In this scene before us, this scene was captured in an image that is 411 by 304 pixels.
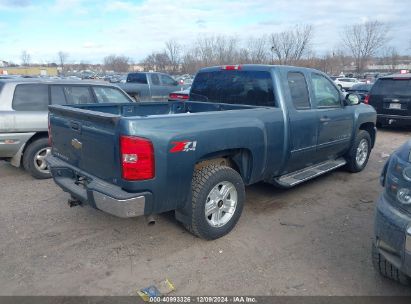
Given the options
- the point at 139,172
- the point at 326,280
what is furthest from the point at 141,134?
the point at 326,280

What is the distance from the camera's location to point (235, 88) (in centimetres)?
511

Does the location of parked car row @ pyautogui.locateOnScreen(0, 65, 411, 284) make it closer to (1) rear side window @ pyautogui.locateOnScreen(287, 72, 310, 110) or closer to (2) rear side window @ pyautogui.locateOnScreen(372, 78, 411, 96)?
(1) rear side window @ pyautogui.locateOnScreen(287, 72, 310, 110)

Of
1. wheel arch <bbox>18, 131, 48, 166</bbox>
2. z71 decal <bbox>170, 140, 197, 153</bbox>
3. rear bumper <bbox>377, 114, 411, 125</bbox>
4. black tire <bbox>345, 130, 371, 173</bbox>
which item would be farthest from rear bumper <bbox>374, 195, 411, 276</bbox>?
rear bumper <bbox>377, 114, 411, 125</bbox>

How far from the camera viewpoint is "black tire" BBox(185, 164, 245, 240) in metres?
3.67

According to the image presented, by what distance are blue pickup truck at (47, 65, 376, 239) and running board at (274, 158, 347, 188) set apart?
0.06 ft

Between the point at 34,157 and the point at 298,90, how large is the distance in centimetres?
446

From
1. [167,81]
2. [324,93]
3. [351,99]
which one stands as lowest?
[351,99]

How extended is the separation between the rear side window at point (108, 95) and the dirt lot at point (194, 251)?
7.51ft

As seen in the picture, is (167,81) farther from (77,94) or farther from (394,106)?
(77,94)

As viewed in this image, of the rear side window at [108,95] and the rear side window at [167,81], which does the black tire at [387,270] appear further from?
the rear side window at [167,81]

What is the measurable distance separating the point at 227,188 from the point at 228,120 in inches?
31.0

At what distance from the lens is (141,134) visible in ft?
10.0

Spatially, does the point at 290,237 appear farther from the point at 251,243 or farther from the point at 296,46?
the point at 296,46

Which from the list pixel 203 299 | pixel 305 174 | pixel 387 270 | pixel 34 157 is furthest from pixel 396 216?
pixel 34 157
